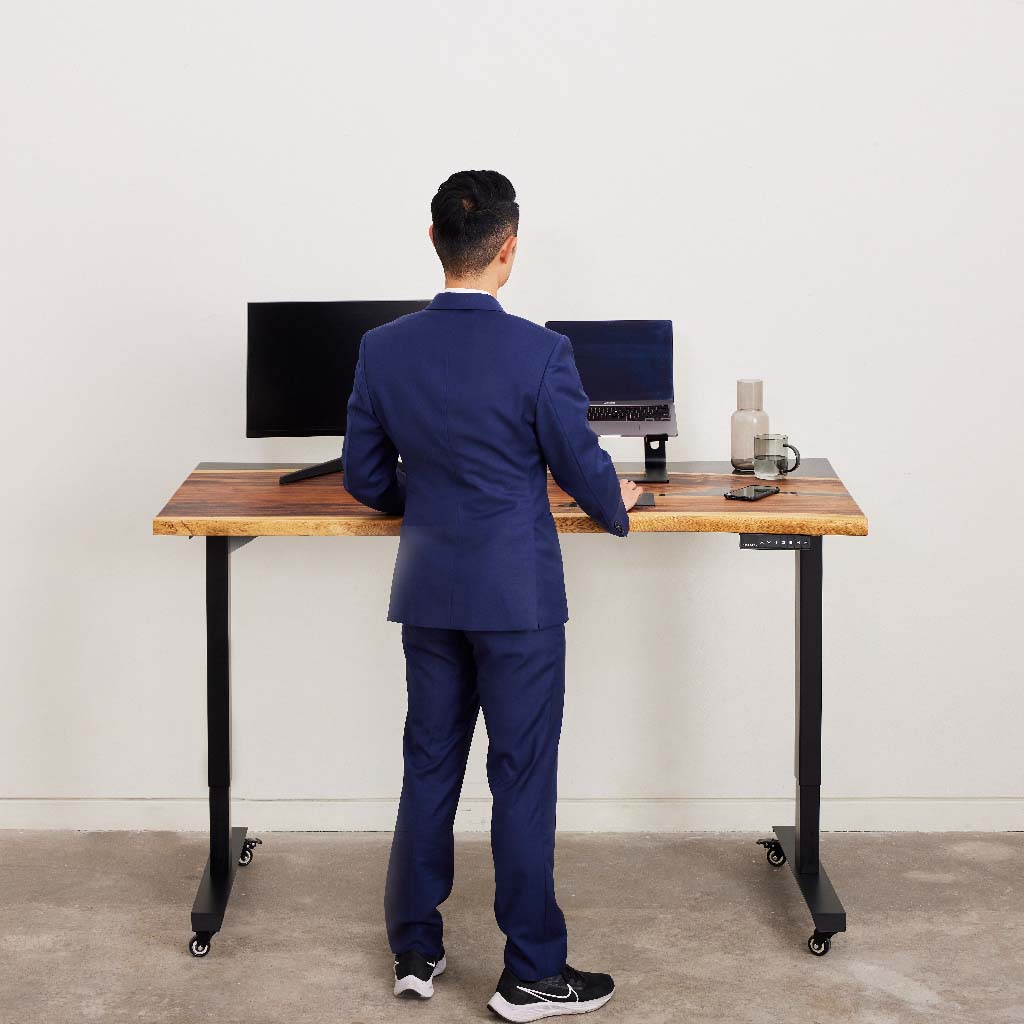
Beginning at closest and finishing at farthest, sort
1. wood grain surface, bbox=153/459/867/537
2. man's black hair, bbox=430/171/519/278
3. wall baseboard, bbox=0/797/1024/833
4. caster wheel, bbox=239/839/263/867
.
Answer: man's black hair, bbox=430/171/519/278 → wood grain surface, bbox=153/459/867/537 → caster wheel, bbox=239/839/263/867 → wall baseboard, bbox=0/797/1024/833

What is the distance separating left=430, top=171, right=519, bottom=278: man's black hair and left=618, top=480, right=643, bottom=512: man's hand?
0.62 meters

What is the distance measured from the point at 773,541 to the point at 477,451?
771mm

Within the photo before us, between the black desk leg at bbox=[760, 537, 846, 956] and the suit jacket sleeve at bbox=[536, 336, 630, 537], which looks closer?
the suit jacket sleeve at bbox=[536, 336, 630, 537]

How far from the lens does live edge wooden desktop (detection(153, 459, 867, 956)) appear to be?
10.7 feet

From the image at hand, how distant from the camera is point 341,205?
3949 mm

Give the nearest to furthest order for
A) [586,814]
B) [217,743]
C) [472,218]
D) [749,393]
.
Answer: [472,218] < [217,743] < [749,393] < [586,814]

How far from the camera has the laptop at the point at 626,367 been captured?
3785 mm

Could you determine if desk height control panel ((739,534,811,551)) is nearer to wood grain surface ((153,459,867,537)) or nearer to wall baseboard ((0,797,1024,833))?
wood grain surface ((153,459,867,537))

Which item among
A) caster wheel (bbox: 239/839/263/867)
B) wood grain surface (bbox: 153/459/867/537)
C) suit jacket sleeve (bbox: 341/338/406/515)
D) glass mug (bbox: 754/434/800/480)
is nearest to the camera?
suit jacket sleeve (bbox: 341/338/406/515)

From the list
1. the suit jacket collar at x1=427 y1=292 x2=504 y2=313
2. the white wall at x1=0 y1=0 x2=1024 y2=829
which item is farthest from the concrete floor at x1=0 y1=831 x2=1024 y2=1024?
the suit jacket collar at x1=427 y1=292 x2=504 y2=313

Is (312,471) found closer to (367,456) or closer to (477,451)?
Answer: (367,456)

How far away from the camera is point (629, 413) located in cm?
379

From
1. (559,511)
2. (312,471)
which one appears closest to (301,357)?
(312,471)

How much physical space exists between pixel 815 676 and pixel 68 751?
208cm
